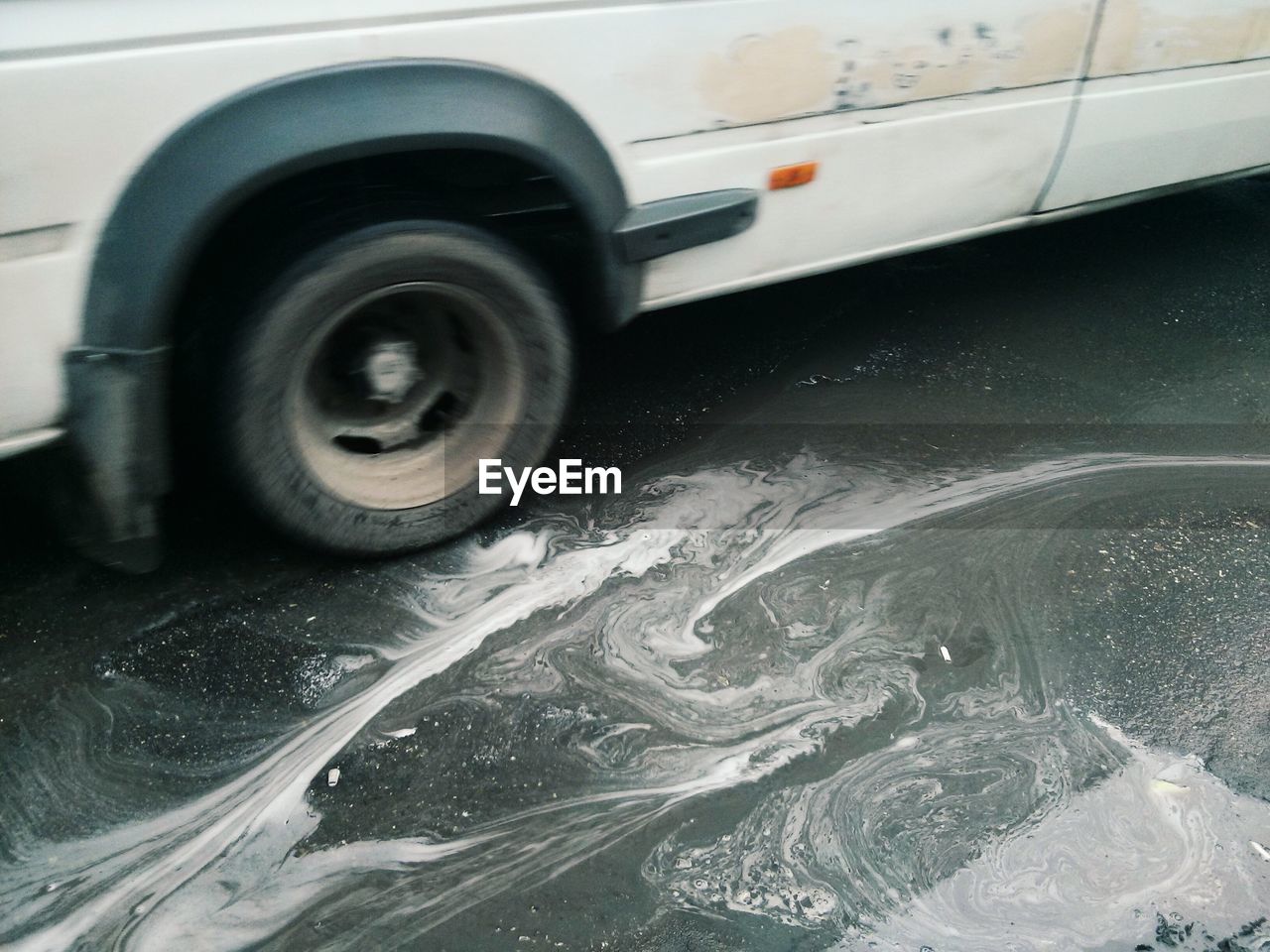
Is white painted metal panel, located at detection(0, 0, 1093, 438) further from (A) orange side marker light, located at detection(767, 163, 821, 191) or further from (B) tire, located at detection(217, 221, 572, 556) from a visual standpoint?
(B) tire, located at detection(217, 221, 572, 556)

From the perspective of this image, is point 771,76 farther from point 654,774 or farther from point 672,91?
point 654,774

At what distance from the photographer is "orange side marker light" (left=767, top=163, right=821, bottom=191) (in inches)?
104

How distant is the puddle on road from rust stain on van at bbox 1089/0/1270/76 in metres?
1.41

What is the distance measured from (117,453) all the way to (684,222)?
133 centimetres

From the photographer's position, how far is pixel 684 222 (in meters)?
2.55

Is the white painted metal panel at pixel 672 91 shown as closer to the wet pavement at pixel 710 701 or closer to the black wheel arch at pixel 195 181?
the black wheel arch at pixel 195 181

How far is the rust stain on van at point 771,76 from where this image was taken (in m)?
2.45

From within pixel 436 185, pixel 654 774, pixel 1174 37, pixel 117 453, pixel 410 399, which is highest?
pixel 1174 37

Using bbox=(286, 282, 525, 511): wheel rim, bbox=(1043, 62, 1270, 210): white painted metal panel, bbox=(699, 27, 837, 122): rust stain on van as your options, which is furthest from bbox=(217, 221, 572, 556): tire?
bbox=(1043, 62, 1270, 210): white painted metal panel

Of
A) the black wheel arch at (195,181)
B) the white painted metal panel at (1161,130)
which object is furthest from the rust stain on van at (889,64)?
the black wheel arch at (195,181)

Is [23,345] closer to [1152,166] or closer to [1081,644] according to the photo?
[1081,644]

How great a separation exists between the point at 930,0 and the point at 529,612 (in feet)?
5.86

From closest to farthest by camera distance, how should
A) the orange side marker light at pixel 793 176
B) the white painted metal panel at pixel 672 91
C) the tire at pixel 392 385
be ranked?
the white painted metal panel at pixel 672 91 < the tire at pixel 392 385 < the orange side marker light at pixel 793 176

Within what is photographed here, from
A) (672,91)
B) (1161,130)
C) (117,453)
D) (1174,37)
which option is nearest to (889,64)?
(672,91)
